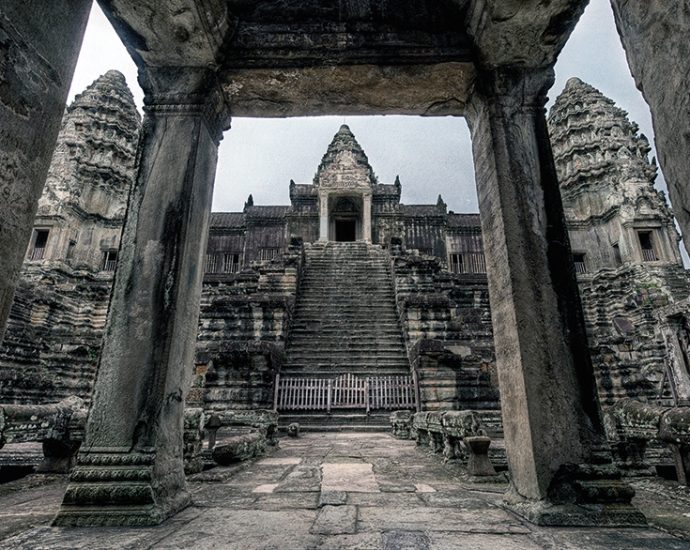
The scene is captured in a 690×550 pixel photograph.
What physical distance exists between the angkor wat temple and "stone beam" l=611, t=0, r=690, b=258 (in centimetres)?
278

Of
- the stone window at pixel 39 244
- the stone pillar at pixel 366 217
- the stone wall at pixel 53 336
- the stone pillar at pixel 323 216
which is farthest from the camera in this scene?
the stone pillar at pixel 366 217

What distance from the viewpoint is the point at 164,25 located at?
8.76ft

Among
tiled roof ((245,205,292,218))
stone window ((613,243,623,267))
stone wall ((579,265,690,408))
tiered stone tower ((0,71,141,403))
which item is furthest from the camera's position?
tiled roof ((245,205,292,218))

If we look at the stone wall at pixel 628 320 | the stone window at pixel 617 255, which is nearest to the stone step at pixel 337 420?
the stone wall at pixel 628 320

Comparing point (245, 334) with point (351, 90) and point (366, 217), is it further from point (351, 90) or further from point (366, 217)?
point (366, 217)

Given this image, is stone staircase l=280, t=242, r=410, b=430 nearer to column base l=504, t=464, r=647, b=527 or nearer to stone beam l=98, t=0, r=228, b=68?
column base l=504, t=464, r=647, b=527

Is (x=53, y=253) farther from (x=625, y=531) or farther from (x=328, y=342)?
(x=625, y=531)

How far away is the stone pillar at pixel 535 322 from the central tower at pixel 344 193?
1798 cm

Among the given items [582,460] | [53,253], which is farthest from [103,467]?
[53,253]

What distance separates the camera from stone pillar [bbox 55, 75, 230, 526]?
215 cm

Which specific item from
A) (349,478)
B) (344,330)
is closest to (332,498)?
(349,478)

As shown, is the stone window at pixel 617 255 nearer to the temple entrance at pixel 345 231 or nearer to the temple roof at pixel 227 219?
the temple entrance at pixel 345 231

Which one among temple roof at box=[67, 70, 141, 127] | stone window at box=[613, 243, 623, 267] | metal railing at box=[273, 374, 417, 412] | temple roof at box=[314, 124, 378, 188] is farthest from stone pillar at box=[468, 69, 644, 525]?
temple roof at box=[67, 70, 141, 127]

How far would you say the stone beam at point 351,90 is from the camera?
303cm
